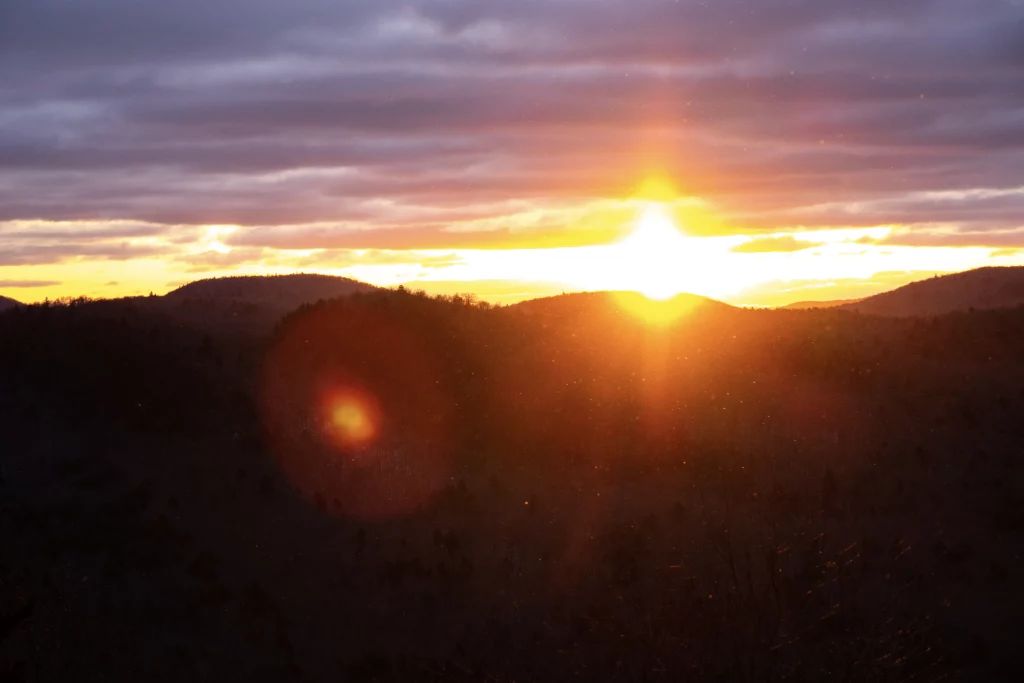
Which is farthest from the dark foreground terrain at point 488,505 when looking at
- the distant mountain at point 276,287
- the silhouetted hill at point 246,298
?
the distant mountain at point 276,287

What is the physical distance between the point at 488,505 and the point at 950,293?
46.1 metres

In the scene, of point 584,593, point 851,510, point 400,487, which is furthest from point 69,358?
point 851,510

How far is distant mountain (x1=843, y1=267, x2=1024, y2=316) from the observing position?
4988 centimetres

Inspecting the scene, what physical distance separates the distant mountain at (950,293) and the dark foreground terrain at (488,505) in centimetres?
2784

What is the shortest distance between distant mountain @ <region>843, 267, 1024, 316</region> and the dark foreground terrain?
27.8 metres

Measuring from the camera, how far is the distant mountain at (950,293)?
4988 centimetres

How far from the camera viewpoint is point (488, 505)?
55.0 ft

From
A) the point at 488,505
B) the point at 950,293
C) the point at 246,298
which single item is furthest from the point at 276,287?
the point at 950,293

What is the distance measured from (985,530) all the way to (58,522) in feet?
52.3

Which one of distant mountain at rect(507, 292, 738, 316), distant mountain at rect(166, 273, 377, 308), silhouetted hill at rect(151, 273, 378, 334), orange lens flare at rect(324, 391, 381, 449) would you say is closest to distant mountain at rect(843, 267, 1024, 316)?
distant mountain at rect(507, 292, 738, 316)

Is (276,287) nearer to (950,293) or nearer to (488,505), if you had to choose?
(488,505)

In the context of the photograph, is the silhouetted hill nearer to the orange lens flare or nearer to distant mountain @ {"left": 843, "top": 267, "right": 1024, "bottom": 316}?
the orange lens flare

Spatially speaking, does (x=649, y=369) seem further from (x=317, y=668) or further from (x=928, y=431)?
(x=317, y=668)

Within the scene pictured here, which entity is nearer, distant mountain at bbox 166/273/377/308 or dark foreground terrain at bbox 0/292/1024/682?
dark foreground terrain at bbox 0/292/1024/682
